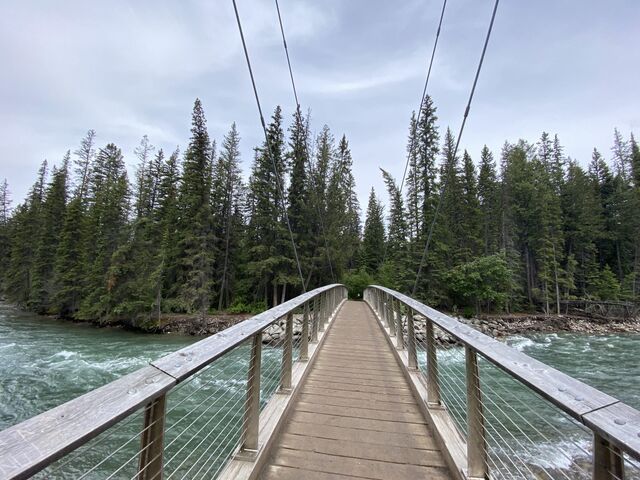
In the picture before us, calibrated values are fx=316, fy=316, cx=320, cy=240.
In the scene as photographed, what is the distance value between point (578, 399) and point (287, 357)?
2243 mm

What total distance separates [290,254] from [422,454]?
1895 centimetres

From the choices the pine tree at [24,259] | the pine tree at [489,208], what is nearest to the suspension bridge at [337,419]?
the pine tree at [489,208]

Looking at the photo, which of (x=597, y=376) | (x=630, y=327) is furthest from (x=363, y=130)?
(x=630, y=327)

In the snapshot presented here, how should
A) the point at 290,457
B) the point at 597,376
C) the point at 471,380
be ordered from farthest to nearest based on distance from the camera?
1. the point at 597,376
2. the point at 290,457
3. the point at 471,380

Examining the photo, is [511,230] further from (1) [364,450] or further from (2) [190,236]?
(1) [364,450]

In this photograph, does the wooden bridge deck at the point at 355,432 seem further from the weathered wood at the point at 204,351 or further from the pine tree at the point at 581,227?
the pine tree at the point at 581,227

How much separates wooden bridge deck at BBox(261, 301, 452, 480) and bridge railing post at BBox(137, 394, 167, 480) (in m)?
1.01

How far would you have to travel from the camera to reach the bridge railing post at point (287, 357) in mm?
2799

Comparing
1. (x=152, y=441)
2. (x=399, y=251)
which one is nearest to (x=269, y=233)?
(x=399, y=251)

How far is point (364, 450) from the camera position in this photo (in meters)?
2.17

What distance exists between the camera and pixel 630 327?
1947 centimetres

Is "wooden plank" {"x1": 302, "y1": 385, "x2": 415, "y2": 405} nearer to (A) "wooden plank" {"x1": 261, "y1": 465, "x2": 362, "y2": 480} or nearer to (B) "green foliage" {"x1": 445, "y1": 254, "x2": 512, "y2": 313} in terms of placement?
(A) "wooden plank" {"x1": 261, "y1": 465, "x2": 362, "y2": 480}

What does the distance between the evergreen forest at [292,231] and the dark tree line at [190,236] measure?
3.9 inches

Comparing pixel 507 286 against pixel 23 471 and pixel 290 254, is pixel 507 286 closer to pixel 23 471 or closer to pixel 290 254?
pixel 290 254
